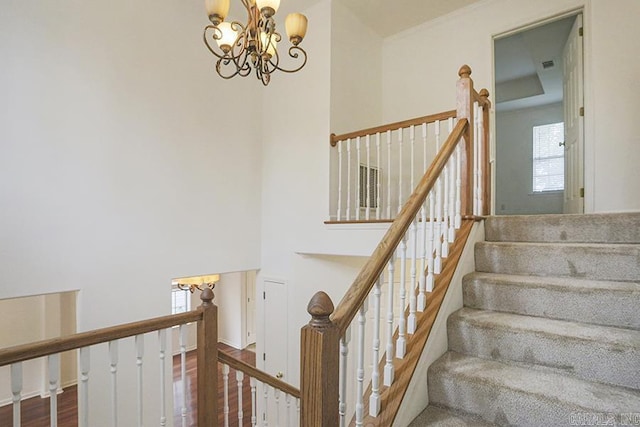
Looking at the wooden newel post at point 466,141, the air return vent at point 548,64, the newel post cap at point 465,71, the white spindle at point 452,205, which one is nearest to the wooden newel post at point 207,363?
the white spindle at point 452,205

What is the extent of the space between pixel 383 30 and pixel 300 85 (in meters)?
1.51

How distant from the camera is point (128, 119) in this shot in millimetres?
3236

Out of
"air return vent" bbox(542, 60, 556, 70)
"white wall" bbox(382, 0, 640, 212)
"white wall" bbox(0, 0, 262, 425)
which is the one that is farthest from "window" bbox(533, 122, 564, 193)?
"white wall" bbox(0, 0, 262, 425)

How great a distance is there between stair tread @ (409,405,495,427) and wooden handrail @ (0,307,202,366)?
4.51 feet

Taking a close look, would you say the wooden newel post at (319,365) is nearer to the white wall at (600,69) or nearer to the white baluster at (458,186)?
the white baluster at (458,186)

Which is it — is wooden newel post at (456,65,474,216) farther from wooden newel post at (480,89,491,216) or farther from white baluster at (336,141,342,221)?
white baluster at (336,141,342,221)

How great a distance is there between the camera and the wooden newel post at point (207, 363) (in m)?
2.13

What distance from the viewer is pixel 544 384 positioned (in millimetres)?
1394

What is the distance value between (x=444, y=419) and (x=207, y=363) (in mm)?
1441

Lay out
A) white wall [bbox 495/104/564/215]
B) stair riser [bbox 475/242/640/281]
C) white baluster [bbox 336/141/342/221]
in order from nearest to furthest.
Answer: stair riser [bbox 475/242/640/281], white baluster [bbox 336/141/342/221], white wall [bbox 495/104/564/215]

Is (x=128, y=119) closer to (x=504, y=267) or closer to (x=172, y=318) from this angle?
(x=172, y=318)

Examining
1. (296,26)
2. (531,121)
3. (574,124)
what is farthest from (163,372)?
(531,121)

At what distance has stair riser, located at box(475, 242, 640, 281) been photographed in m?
1.78

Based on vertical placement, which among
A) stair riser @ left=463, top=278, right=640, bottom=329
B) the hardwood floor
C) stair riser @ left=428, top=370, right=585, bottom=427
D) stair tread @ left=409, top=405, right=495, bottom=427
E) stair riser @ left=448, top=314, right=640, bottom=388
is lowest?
the hardwood floor
